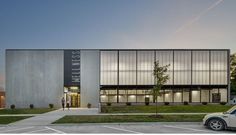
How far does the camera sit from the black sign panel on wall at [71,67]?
44344 millimetres

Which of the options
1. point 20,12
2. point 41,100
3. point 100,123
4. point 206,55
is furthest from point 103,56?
point 100,123

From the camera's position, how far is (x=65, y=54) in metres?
45.0

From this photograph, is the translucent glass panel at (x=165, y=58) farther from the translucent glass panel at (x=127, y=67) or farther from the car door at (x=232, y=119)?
the car door at (x=232, y=119)

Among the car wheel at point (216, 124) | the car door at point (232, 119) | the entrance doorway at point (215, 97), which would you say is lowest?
the entrance doorway at point (215, 97)

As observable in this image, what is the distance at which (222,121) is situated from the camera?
45.2ft

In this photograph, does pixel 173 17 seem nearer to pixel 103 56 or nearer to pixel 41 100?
pixel 103 56

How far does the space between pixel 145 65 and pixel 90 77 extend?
9414mm

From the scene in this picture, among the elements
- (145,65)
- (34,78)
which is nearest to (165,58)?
(145,65)

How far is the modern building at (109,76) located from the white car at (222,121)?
30998mm

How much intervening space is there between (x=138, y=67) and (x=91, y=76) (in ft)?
26.5

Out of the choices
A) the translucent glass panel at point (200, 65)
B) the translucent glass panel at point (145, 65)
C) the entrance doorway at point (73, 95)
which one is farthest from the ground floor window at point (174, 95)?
the entrance doorway at point (73, 95)

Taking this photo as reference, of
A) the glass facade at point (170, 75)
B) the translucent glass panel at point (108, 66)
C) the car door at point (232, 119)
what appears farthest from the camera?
the glass facade at point (170, 75)

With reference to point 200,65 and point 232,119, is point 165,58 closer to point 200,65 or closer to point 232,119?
point 200,65

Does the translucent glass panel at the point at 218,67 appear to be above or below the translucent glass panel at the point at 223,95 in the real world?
above
